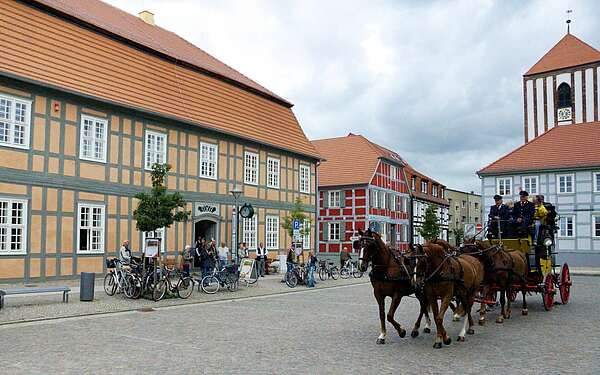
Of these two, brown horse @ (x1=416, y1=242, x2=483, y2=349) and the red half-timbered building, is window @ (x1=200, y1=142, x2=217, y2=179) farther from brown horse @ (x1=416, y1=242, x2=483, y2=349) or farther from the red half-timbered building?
the red half-timbered building

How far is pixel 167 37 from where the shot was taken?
3150 cm

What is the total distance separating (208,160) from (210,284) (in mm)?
9328

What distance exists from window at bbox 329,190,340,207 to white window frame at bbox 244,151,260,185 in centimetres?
1810

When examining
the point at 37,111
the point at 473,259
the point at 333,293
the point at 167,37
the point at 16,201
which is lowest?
the point at 333,293

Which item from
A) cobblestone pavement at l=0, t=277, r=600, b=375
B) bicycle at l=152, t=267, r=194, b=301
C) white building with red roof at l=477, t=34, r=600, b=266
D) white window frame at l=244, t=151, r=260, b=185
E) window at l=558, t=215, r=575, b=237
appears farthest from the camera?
window at l=558, t=215, r=575, b=237

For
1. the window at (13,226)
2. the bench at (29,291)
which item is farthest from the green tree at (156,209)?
the window at (13,226)

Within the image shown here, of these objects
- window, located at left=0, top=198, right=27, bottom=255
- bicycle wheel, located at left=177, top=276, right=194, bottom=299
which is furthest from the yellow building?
bicycle wheel, located at left=177, top=276, right=194, bottom=299

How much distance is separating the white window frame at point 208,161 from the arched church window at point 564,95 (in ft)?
112

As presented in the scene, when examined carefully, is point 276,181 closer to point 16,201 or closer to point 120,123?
point 120,123

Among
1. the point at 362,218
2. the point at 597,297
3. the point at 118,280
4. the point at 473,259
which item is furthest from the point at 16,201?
the point at 362,218

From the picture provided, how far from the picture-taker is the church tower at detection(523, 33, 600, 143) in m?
48.1

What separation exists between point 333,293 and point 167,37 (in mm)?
18055

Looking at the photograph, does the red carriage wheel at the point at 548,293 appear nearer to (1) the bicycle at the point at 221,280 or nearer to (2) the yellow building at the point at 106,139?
(1) the bicycle at the point at 221,280

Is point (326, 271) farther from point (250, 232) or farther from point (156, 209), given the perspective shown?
point (156, 209)
